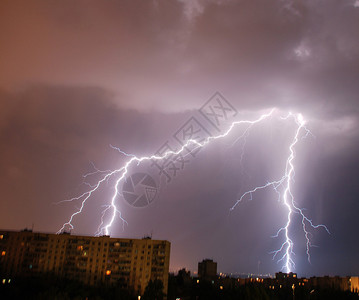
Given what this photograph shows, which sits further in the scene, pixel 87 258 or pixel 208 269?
pixel 208 269

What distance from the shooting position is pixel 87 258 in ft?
111

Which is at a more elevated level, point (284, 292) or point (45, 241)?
Result: point (45, 241)

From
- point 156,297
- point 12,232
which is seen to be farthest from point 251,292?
point 12,232

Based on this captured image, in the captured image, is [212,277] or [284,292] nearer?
[284,292]

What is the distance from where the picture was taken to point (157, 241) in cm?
3481

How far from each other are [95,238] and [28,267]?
715 centimetres

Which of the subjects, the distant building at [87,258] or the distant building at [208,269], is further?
the distant building at [208,269]

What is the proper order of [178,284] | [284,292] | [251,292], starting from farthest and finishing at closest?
[178,284] → [284,292] → [251,292]

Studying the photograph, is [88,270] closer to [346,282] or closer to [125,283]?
[125,283]

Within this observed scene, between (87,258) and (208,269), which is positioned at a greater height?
(87,258)

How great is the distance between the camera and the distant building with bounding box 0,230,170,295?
109 feet

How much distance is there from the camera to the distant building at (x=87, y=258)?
33312 millimetres

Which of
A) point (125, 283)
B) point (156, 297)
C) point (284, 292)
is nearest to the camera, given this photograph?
point (156, 297)

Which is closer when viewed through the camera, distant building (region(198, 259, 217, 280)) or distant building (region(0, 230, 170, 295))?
distant building (region(0, 230, 170, 295))
